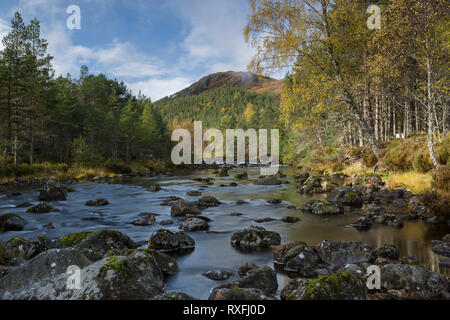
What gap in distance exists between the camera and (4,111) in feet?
99.8

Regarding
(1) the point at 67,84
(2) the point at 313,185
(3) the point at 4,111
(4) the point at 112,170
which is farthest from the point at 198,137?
(2) the point at 313,185

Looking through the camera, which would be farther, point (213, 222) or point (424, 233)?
point (213, 222)

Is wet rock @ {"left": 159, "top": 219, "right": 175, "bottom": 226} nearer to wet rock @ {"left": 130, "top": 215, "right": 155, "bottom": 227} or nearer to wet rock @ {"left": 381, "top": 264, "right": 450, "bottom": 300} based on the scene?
wet rock @ {"left": 130, "top": 215, "right": 155, "bottom": 227}

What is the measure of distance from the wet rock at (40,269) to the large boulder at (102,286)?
0.22 meters

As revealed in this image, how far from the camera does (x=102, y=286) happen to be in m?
4.38

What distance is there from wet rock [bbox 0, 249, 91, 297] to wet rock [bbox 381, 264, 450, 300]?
18.3 ft

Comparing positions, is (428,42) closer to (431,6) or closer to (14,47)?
(431,6)

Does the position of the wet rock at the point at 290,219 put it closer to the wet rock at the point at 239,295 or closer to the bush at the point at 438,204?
the bush at the point at 438,204

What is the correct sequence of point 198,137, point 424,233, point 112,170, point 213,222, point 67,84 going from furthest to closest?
point 198,137 → point 67,84 → point 112,170 → point 213,222 → point 424,233

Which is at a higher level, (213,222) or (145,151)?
(145,151)

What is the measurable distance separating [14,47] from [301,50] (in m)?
34.9

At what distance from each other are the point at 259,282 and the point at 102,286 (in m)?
2.66

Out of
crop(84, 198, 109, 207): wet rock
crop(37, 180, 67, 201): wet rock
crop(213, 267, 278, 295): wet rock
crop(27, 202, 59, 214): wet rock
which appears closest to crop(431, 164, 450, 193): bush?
crop(213, 267, 278, 295): wet rock

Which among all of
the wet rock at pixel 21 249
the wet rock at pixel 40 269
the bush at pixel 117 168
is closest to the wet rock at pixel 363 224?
the wet rock at pixel 40 269
